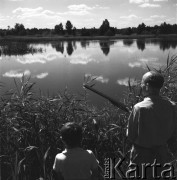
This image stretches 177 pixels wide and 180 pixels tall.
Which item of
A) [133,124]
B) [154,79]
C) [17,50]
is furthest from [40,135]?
[17,50]

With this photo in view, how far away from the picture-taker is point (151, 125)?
2.92 meters

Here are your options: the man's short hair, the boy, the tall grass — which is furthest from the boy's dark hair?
the tall grass

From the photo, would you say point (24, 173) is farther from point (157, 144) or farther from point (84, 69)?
point (84, 69)

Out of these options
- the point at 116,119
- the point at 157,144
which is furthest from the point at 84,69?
the point at 157,144

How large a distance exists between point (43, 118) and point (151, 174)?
261 cm

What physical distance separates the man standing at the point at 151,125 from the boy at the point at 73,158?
26.5 inches

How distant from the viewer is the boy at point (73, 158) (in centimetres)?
250

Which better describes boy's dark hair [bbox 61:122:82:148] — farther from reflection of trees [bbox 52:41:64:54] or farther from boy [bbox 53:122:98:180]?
reflection of trees [bbox 52:41:64:54]

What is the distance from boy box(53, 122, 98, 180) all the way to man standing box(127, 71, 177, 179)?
67 centimetres

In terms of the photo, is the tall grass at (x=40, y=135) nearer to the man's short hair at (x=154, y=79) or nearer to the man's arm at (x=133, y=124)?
the man's arm at (x=133, y=124)

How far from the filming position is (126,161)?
4379mm

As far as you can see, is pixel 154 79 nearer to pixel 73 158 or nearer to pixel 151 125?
pixel 151 125

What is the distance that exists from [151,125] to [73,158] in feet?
3.04

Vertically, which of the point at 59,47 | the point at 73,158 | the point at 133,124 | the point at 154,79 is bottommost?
the point at 59,47
